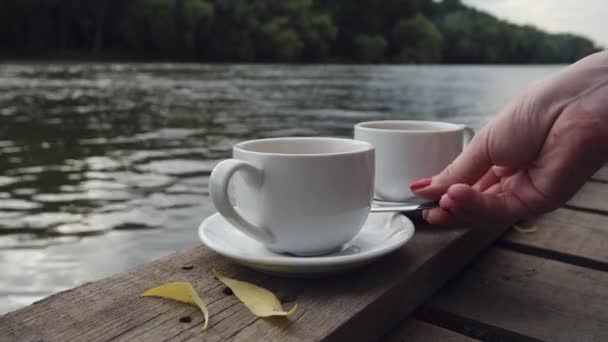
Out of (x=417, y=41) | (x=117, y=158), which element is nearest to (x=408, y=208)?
(x=117, y=158)

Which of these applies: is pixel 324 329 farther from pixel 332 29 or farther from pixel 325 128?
pixel 332 29

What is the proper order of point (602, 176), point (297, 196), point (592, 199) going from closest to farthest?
point (297, 196)
point (592, 199)
point (602, 176)

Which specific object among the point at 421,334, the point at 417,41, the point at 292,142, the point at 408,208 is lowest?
the point at 417,41

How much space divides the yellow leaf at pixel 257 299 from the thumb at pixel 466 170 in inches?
15.3

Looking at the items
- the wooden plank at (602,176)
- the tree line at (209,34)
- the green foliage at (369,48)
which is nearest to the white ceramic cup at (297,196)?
the wooden plank at (602,176)

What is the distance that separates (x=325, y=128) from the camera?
8.80m

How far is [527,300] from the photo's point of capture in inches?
39.3

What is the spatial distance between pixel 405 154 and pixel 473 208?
0.35m

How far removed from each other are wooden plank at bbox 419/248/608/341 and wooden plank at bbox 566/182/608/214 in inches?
16.1

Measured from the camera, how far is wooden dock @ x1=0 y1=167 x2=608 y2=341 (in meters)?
0.76

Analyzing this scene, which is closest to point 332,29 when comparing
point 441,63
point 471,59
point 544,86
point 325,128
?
point 441,63

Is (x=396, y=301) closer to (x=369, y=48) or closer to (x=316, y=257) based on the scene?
(x=316, y=257)

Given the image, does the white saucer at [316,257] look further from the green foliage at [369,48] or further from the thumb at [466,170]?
the green foliage at [369,48]

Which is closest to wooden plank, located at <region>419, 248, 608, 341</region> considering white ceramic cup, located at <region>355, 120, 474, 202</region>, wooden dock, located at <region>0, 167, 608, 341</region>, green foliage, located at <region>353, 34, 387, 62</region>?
wooden dock, located at <region>0, 167, 608, 341</region>
